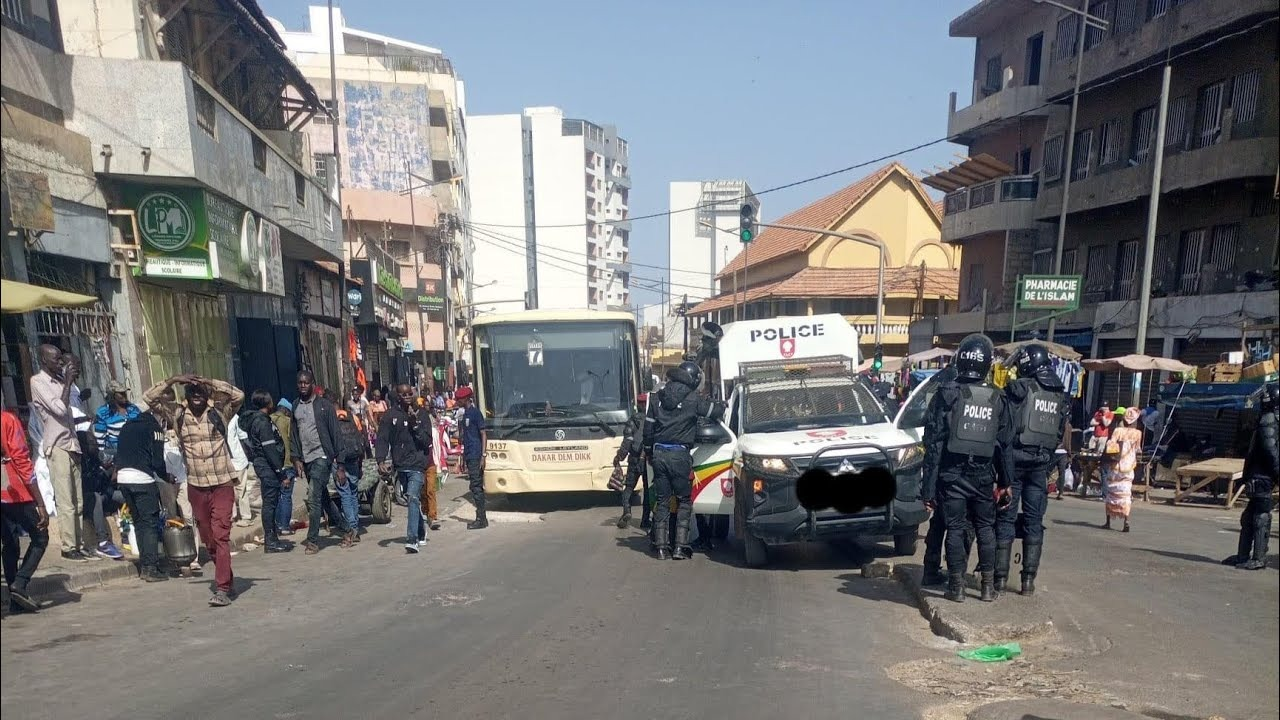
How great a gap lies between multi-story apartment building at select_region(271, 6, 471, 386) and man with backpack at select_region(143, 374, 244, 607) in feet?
90.5

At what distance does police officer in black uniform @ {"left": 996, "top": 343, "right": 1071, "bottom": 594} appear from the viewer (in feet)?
20.0

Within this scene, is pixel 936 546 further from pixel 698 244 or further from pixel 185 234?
pixel 698 244

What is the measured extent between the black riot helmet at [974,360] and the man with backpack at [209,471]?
6056 millimetres

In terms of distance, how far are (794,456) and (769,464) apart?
0.82 ft

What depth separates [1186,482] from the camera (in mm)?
12195

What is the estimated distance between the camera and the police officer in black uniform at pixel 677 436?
8062mm

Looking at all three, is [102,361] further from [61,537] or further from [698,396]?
[698,396]

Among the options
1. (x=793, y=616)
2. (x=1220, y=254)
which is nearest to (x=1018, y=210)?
(x=1220, y=254)

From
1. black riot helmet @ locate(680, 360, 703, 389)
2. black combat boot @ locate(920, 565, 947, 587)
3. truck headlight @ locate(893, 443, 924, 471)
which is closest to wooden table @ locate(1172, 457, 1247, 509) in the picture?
truck headlight @ locate(893, 443, 924, 471)

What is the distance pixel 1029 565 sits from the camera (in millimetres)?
6098

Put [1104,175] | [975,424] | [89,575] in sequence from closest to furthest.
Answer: [975,424] < [89,575] < [1104,175]

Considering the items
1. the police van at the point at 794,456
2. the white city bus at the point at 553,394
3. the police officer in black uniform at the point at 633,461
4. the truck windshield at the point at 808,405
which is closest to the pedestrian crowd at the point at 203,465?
the white city bus at the point at 553,394

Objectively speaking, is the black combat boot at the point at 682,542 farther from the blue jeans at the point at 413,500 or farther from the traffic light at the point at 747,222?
the traffic light at the point at 747,222

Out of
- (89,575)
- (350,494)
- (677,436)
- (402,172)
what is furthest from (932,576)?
(402,172)
